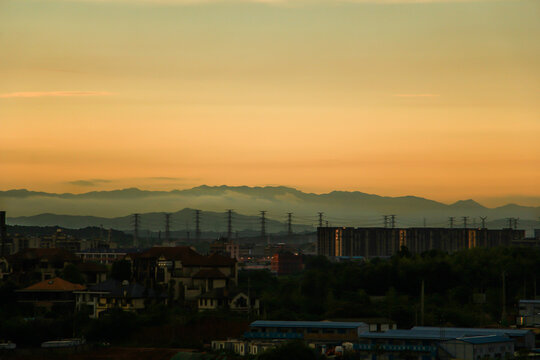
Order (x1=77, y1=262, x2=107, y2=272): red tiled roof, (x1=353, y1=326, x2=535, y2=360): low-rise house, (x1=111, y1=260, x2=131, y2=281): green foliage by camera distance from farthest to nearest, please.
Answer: (x1=77, y1=262, x2=107, y2=272): red tiled roof, (x1=111, y1=260, x2=131, y2=281): green foliage, (x1=353, y1=326, x2=535, y2=360): low-rise house

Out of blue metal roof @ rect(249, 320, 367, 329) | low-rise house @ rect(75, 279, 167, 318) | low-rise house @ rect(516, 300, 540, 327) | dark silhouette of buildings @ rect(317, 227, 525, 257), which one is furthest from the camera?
dark silhouette of buildings @ rect(317, 227, 525, 257)

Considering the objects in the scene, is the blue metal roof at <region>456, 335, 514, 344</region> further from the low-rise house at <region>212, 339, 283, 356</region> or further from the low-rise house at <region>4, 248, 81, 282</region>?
the low-rise house at <region>4, 248, 81, 282</region>

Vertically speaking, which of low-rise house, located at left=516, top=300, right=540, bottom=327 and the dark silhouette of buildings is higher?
the dark silhouette of buildings

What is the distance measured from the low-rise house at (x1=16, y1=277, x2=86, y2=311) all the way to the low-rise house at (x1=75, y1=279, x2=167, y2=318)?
1.71 feet

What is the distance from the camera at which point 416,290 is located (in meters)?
55.1

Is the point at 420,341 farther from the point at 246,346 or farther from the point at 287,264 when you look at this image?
the point at 287,264

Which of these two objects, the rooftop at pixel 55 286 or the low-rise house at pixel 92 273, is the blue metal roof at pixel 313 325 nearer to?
the rooftop at pixel 55 286

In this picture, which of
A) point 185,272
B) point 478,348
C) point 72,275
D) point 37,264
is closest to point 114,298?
point 185,272

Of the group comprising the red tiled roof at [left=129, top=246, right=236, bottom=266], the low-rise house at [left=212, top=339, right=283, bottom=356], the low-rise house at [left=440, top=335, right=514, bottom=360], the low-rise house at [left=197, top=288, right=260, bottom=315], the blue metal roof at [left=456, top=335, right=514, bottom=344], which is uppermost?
the red tiled roof at [left=129, top=246, right=236, bottom=266]

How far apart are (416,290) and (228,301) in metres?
12.8

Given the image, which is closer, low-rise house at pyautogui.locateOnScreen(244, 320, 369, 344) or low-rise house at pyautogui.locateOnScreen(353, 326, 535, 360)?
low-rise house at pyautogui.locateOnScreen(353, 326, 535, 360)

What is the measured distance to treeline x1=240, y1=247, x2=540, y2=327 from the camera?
152ft

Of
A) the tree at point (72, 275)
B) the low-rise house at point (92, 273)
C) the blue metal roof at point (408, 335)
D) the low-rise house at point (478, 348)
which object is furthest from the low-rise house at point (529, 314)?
the tree at point (72, 275)

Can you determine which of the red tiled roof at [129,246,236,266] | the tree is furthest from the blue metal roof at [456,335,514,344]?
the tree
